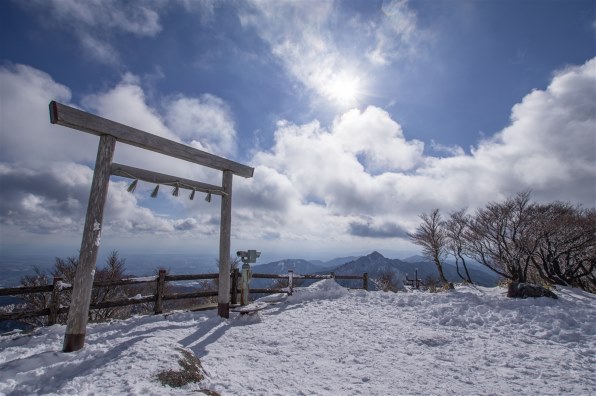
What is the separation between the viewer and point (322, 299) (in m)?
12.3

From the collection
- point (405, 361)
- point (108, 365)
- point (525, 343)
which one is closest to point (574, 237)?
point (525, 343)

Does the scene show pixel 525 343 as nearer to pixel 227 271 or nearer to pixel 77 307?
pixel 227 271

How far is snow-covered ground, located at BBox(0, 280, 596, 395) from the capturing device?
13.9 feet

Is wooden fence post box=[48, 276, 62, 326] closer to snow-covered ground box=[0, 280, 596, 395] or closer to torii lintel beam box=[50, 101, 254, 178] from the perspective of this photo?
snow-covered ground box=[0, 280, 596, 395]

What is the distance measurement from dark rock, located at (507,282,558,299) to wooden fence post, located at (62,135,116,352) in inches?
541

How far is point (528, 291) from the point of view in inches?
423

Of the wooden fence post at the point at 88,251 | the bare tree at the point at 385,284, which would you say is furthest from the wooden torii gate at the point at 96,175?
the bare tree at the point at 385,284

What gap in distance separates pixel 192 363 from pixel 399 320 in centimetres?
678

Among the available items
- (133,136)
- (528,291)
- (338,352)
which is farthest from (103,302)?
(528,291)

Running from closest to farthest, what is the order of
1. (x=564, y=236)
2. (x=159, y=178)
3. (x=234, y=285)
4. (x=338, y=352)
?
1. (x=338, y=352)
2. (x=159, y=178)
3. (x=234, y=285)
4. (x=564, y=236)

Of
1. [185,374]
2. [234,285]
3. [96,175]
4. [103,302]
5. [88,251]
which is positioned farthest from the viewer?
[234,285]

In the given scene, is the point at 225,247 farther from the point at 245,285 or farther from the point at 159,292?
the point at 159,292

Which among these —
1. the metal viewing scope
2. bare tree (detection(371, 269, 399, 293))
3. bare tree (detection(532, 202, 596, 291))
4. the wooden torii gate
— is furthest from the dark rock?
bare tree (detection(371, 269, 399, 293))

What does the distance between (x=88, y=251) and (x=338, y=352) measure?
5.72m
